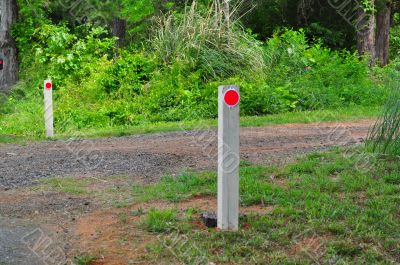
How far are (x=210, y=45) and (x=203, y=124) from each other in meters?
3.90

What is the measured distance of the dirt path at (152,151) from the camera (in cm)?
830

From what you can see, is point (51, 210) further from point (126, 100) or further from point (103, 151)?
point (126, 100)

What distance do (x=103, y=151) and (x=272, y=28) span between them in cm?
1800

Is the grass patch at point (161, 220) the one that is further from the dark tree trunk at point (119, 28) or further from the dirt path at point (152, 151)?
the dark tree trunk at point (119, 28)

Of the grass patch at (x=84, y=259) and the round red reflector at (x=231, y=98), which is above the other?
the round red reflector at (x=231, y=98)

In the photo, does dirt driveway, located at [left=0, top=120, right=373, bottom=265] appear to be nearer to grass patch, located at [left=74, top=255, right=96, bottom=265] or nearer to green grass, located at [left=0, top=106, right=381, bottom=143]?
grass patch, located at [left=74, top=255, right=96, bottom=265]

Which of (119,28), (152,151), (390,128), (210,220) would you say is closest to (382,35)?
(119,28)

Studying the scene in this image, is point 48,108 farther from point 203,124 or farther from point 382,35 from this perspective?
point 382,35

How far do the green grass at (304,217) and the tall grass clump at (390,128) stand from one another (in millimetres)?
148

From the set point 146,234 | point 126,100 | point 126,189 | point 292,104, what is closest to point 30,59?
point 126,100

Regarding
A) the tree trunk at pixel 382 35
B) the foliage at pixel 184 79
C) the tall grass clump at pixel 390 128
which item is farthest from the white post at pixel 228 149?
the tree trunk at pixel 382 35

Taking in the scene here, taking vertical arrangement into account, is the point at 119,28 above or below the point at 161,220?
above

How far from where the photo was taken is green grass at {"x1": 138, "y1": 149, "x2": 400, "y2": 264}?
494 cm

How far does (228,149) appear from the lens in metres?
5.25
